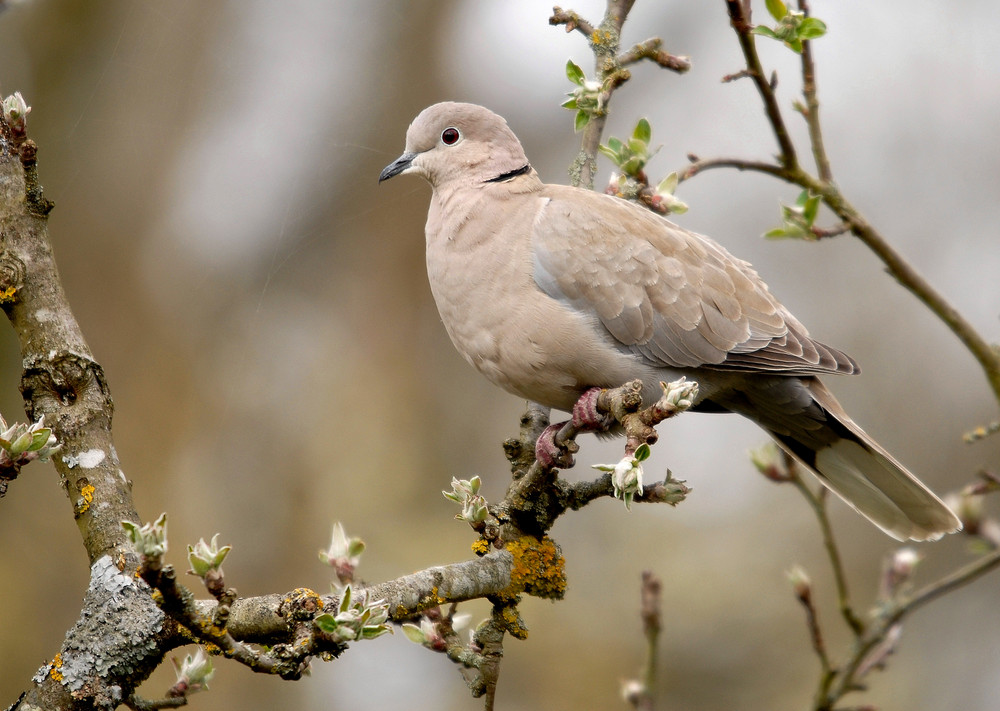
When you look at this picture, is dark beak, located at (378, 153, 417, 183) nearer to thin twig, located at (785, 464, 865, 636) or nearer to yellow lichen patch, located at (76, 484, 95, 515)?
thin twig, located at (785, 464, 865, 636)

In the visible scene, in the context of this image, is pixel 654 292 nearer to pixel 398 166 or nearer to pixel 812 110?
pixel 812 110

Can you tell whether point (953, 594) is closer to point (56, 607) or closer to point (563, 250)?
point (563, 250)

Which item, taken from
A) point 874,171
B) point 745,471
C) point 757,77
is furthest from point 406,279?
point 757,77

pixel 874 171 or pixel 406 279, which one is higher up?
pixel 874 171

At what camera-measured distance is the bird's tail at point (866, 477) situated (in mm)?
2916

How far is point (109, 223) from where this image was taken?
5914 mm

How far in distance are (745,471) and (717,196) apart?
1842 millimetres

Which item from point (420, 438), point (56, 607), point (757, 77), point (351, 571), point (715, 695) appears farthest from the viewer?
point (420, 438)

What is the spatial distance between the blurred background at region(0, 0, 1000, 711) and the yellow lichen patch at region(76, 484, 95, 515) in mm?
3457

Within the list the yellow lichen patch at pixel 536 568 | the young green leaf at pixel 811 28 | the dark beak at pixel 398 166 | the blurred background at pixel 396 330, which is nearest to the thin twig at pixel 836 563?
the yellow lichen patch at pixel 536 568

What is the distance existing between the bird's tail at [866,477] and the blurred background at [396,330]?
2533mm

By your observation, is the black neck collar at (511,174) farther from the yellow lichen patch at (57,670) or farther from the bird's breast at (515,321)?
the yellow lichen patch at (57,670)

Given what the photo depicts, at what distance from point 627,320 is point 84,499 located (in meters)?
1.56

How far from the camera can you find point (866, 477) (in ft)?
9.87
